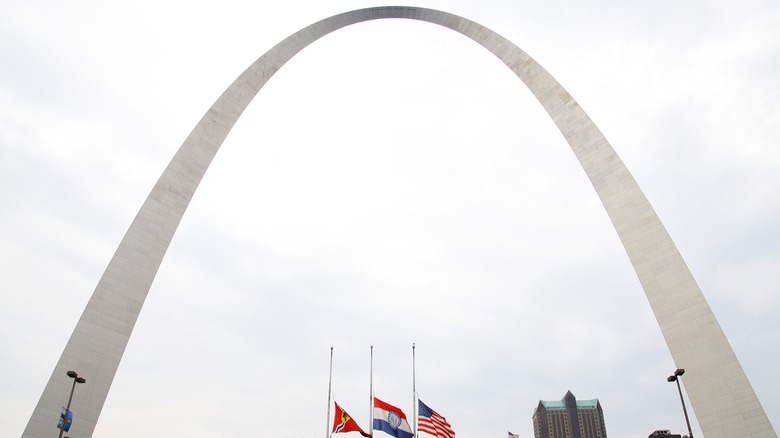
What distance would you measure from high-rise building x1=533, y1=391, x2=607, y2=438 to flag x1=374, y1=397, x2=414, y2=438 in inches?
6924

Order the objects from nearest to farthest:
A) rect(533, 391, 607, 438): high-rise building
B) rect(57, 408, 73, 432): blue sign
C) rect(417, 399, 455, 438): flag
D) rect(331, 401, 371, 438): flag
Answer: rect(57, 408, 73, 432): blue sign, rect(331, 401, 371, 438): flag, rect(417, 399, 455, 438): flag, rect(533, 391, 607, 438): high-rise building

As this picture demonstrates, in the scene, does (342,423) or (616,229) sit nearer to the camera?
(616,229)

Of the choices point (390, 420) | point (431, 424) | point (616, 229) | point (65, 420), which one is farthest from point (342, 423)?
point (616, 229)

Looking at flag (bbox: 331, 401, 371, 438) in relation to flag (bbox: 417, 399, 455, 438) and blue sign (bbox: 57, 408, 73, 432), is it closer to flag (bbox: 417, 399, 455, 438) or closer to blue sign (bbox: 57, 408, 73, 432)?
flag (bbox: 417, 399, 455, 438)

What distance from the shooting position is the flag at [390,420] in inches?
1268

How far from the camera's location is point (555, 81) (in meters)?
31.3

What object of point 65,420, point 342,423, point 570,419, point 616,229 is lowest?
point 65,420

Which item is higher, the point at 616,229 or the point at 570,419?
the point at 570,419

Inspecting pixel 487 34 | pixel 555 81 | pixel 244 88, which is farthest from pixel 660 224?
pixel 244 88

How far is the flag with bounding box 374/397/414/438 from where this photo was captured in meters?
32.2

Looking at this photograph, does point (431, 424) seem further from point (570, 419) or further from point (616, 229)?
point (570, 419)

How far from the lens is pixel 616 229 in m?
27.2

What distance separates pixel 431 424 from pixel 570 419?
581 feet

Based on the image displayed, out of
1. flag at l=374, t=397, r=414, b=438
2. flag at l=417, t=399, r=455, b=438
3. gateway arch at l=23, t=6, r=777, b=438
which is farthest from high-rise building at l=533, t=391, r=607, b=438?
gateway arch at l=23, t=6, r=777, b=438
